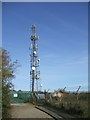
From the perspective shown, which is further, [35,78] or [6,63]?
Result: [35,78]

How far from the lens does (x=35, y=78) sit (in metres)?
35.8

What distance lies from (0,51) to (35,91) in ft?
66.5

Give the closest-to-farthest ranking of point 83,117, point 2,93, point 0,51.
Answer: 1. point 2,93
2. point 83,117
3. point 0,51

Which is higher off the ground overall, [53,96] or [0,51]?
[0,51]

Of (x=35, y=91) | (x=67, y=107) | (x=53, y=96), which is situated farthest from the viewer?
(x=35, y=91)

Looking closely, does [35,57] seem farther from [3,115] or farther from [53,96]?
[3,115]

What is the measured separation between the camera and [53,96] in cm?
2862

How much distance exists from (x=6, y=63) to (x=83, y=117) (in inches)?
194

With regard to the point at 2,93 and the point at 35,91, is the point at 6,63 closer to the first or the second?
the point at 2,93

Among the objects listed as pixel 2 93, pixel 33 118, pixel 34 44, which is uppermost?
pixel 34 44

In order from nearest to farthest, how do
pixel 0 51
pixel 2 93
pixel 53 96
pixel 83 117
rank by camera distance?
pixel 2 93
pixel 83 117
pixel 0 51
pixel 53 96

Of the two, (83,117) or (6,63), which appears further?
(6,63)

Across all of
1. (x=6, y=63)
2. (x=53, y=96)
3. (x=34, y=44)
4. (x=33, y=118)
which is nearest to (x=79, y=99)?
(x=33, y=118)

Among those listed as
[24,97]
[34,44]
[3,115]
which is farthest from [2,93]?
[24,97]
